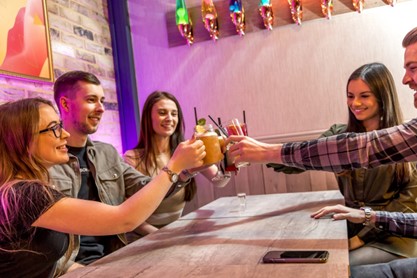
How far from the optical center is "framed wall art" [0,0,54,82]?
2.26 meters

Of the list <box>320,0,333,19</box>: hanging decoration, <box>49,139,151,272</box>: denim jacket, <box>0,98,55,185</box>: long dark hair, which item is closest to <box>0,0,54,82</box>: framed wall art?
<box>49,139,151,272</box>: denim jacket

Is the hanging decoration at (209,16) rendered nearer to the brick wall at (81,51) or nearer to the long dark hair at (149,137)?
the long dark hair at (149,137)

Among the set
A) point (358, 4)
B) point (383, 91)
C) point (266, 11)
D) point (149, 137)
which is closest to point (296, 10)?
point (266, 11)

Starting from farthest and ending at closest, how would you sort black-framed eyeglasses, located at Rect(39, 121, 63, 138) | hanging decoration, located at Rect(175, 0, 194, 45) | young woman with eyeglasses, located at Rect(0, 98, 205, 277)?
hanging decoration, located at Rect(175, 0, 194, 45) → black-framed eyeglasses, located at Rect(39, 121, 63, 138) → young woman with eyeglasses, located at Rect(0, 98, 205, 277)

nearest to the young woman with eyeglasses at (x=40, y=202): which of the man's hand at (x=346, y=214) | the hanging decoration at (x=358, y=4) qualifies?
the man's hand at (x=346, y=214)

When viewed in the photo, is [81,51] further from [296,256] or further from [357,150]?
[296,256]

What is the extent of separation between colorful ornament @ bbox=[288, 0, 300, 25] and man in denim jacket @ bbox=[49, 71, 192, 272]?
5.38ft

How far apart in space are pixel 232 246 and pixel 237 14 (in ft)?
7.84

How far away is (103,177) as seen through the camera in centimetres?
222

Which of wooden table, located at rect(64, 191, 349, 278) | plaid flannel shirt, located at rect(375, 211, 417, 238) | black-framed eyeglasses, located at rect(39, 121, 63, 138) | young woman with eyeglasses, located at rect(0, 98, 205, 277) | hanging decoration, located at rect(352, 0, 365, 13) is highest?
hanging decoration, located at rect(352, 0, 365, 13)

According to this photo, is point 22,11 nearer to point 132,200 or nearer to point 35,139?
point 35,139

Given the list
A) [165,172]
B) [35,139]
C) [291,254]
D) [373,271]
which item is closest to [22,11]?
[35,139]

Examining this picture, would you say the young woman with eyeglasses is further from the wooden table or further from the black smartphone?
the black smartphone

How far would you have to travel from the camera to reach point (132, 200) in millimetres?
1420
